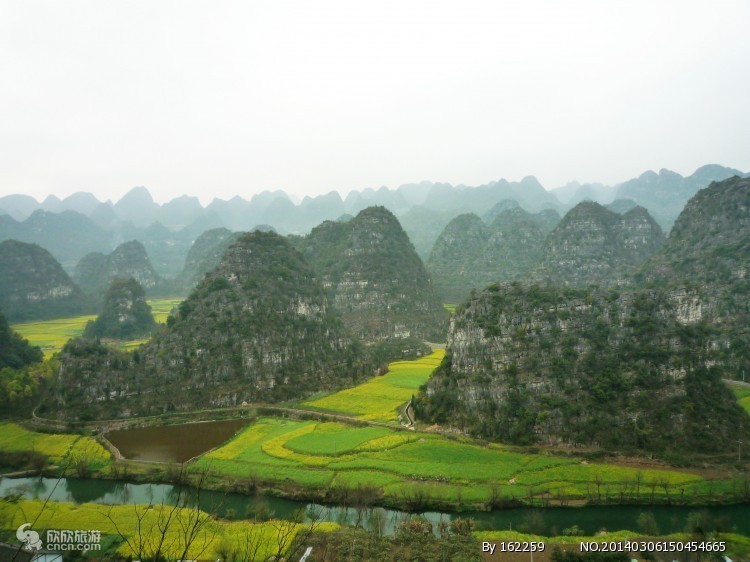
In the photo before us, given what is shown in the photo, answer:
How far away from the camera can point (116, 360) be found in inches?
2249

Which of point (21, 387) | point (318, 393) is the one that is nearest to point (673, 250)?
point (318, 393)

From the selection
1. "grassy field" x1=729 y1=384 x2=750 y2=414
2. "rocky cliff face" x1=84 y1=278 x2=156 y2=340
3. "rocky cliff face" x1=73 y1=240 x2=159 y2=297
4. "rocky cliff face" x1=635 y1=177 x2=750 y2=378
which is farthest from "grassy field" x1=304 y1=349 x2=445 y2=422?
"rocky cliff face" x1=73 y1=240 x2=159 y2=297

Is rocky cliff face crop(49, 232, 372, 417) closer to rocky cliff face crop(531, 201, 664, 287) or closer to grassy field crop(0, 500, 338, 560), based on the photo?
grassy field crop(0, 500, 338, 560)

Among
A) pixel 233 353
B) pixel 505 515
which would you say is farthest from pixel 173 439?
pixel 505 515

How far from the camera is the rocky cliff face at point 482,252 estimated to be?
447 feet

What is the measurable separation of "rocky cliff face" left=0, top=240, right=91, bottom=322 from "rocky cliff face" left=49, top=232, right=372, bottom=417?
78.6m

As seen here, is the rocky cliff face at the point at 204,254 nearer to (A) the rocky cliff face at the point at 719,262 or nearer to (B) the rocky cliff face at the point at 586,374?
(B) the rocky cliff face at the point at 586,374

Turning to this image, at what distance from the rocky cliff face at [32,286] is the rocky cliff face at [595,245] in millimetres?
123940

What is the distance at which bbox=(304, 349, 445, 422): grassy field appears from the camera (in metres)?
A: 52.1

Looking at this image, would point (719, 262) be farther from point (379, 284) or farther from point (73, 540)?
point (73, 540)

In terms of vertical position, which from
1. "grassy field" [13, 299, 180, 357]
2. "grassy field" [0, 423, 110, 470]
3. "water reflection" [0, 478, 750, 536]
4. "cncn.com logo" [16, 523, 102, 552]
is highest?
"grassy field" [13, 299, 180, 357]

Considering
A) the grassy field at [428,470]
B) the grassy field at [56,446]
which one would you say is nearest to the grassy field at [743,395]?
the grassy field at [428,470]

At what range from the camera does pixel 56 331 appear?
100625 millimetres

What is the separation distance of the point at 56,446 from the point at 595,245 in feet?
368
